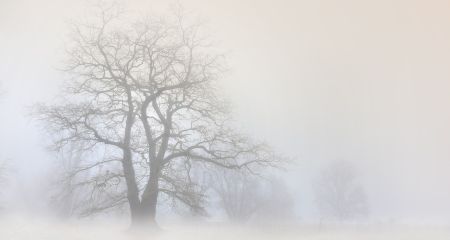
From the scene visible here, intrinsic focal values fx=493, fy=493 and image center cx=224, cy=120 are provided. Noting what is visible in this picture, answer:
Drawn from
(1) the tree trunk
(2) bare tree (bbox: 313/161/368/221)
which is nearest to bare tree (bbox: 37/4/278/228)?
(1) the tree trunk

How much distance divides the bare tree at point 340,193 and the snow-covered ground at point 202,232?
7 cm

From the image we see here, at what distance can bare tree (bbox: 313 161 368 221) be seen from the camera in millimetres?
2289

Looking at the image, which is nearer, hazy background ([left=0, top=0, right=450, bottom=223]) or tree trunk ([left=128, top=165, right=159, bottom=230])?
tree trunk ([left=128, top=165, right=159, bottom=230])

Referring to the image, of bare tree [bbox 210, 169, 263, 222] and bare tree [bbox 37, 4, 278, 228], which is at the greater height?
bare tree [bbox 37, 4, 278, 228]

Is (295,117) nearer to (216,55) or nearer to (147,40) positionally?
(216,55)

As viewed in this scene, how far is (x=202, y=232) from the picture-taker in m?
2.23

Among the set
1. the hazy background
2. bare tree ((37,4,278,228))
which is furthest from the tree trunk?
the hazy background

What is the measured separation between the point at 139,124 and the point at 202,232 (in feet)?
1.85

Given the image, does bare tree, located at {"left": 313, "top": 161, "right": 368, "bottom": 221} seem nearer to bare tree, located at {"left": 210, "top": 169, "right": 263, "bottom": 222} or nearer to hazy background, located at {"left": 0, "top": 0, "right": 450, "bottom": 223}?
hazy background, located at {"left": 0, "top": 0, "right": 450, "bottom": 223}

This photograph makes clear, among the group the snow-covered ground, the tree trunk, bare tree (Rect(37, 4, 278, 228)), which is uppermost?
bare tree (Rect(37, 4, 278, 228))

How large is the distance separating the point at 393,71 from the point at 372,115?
0.27 metres

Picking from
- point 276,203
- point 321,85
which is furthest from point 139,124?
point 321,85

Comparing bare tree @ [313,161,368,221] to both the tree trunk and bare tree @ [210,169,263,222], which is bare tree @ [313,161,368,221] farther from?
the tree trunk

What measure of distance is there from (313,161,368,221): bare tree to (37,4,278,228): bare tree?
0.28 m
